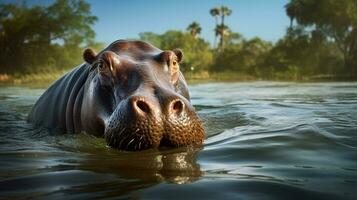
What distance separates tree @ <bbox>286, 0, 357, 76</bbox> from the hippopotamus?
1520 inches

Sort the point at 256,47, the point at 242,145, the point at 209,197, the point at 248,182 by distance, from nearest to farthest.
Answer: the point at 209,197 < the point at 248,182 < the point at 242,145 < the point at 256,47

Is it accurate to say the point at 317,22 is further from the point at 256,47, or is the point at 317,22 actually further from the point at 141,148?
the point at 141,148

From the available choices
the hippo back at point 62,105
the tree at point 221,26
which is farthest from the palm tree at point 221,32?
the hippo back at point 62,105

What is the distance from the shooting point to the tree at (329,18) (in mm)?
41031

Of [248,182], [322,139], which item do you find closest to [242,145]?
[322,139]

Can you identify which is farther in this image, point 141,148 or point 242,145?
point 242,145

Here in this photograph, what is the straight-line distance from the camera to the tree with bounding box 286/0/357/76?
41.0 metres

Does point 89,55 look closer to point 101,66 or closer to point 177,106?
point 101,66

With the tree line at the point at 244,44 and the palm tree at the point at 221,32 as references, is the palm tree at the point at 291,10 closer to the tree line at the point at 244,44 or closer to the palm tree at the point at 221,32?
→ the tree line at the point at 244,44

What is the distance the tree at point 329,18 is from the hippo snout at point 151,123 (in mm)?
40112

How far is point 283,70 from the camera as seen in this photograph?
145 ft

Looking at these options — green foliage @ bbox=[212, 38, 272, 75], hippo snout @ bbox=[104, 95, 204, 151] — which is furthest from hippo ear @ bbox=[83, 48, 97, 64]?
green foliage @ bbox=[212, 38, 272, 75]

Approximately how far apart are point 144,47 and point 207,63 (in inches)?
1881

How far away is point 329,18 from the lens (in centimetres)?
4134
